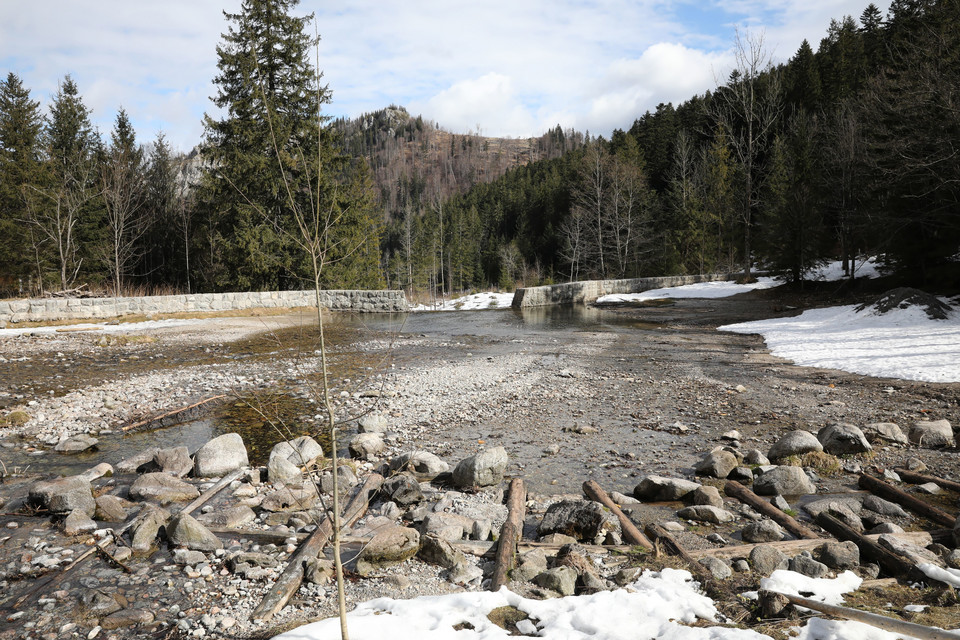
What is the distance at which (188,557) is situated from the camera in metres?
3.97

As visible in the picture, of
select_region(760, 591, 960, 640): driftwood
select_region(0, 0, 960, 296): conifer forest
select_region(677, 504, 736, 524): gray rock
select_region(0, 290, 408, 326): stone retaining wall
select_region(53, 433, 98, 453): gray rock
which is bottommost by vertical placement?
select_region(677, 504, 736, 524): gray rock

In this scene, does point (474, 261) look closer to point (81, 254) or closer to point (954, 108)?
point (81, 254)

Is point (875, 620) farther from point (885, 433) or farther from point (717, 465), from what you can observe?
point (885, 433)

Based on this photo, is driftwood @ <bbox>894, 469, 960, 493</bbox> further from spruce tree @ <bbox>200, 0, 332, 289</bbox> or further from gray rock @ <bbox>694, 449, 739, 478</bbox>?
spruce tree @ <bbox>200, 0, 332, 289</bbox>

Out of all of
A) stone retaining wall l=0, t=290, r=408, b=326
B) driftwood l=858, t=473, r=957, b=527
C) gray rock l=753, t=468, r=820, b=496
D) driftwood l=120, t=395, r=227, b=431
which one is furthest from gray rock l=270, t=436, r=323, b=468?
stone retaining wall l=0, t=290, r=408, b=326

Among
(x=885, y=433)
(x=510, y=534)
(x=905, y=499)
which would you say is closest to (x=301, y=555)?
(x=510, y=534)

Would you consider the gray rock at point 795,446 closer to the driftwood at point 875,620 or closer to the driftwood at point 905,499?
the driftwood at point 905,499

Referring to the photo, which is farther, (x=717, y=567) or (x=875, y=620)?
(x=717, y=567)

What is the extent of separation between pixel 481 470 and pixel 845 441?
4.44 metres

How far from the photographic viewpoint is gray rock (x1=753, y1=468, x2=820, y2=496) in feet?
17.5

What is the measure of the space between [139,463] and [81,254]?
102 feet

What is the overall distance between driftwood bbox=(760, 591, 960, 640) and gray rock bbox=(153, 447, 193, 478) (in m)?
5.80

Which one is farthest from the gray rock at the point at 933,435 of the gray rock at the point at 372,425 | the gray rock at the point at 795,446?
the gray rock at the point at 372,425

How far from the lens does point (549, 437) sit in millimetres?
7328
